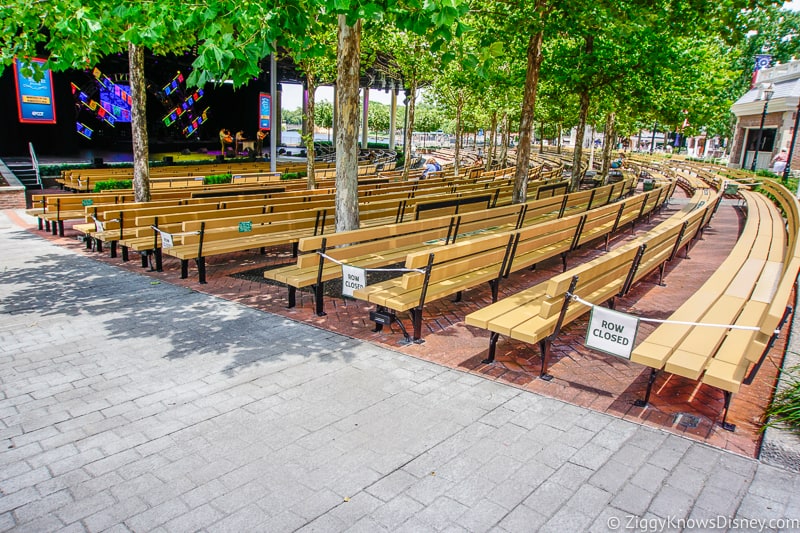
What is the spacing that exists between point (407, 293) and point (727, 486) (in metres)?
3.30

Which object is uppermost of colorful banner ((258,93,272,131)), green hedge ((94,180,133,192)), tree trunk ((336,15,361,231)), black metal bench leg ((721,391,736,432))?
colorful banner ((258,93,272,131))

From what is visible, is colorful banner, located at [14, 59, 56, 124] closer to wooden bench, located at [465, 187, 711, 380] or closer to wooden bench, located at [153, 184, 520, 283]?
wooden bench, located at [153, 184, 520, 283]

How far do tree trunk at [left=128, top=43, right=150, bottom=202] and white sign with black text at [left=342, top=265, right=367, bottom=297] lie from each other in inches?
282

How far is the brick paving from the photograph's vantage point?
436 cm

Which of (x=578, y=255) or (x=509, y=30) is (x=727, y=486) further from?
(x=509, y=30)

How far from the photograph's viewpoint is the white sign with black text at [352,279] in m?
5.71

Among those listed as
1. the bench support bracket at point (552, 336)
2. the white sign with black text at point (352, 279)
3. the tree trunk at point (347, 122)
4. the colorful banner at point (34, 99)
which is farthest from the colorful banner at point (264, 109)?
the bench support bracket at point (552, 336)

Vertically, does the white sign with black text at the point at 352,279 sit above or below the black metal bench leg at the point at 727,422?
above

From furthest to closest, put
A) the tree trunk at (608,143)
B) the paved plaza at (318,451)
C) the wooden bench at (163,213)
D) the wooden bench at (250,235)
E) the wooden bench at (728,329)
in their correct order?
the tree trunk at (608,143) → the wooden bench at (163,213) → the wooden bench at (250,235) → the wooden bench at (728,329) → the paved plaza at (318,451)

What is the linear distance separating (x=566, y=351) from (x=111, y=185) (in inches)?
612

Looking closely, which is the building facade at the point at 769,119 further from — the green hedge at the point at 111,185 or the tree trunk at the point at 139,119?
the tree trunk at the point at 139,119

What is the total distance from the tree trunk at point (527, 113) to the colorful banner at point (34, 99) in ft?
71.5

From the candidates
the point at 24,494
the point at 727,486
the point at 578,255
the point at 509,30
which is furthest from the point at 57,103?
the point at 727,486

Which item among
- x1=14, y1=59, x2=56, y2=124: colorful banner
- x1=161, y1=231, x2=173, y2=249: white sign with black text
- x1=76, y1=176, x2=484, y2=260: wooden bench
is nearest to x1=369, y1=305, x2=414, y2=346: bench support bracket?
x1=161, y1=231, x2=173, y2=249: white sign with black text
